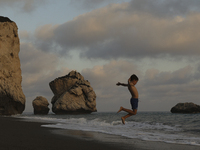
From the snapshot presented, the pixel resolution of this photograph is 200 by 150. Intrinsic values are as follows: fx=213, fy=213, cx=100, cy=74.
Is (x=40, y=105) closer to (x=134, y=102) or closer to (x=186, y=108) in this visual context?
(x=186, y=108)

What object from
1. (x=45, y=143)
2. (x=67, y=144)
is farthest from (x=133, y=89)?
(x=45, y=143)

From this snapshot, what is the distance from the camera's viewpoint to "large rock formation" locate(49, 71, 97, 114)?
7356cm

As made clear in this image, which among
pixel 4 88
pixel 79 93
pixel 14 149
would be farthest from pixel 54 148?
pixel 79 93

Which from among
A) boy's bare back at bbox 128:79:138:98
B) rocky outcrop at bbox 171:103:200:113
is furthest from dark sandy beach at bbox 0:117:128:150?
rocky outcrop at bbox 171:103:200:113

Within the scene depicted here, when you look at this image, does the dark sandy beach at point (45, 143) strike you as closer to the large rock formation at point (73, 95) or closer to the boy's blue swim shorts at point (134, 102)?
the boy's blue swim shorts at point (134, 102)

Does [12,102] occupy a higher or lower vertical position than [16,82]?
lower

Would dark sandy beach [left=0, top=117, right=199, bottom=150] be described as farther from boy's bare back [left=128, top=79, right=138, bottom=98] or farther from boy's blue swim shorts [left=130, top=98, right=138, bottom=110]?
boy's bare back [left=128, top=79, right=138, bottom=98]

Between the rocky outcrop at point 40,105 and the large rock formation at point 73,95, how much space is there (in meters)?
3.21

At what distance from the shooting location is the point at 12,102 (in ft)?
154

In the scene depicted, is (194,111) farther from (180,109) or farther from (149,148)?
(149,148)

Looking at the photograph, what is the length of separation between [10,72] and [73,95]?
29327mm

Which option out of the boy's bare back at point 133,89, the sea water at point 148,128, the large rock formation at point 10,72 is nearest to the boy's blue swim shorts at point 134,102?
the boy's bare back at point 133,89

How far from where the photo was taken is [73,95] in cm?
7500

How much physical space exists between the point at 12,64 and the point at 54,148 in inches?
1931
